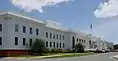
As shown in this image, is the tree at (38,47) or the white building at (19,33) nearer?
the white building at (19,33)

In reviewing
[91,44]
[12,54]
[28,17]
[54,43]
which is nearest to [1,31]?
[12,54]

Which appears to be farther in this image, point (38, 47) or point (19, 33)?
point (38, 47)

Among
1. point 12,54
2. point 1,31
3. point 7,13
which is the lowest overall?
point 12,54

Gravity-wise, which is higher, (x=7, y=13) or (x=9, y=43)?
(x=7, y=13)

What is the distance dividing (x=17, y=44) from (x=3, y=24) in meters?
4.61

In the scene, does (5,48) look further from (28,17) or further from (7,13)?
(28,17)

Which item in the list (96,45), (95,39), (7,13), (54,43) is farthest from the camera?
(95,39)

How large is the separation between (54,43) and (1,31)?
22.0 metres

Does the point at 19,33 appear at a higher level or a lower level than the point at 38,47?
higher

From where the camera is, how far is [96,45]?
99250 millimetres

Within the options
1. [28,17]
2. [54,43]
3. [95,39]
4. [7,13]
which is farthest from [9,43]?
[95,39]

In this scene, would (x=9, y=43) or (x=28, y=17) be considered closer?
(x=9, y=43)

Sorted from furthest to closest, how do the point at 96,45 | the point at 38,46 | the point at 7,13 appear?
1. the point at 96,45
2. the point at 38,46
3. the point at 7,13

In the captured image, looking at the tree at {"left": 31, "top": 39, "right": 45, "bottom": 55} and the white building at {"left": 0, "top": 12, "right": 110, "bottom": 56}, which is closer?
the white building at {"left": 0, "top": 12, "right": 110, "bottom": 56}
